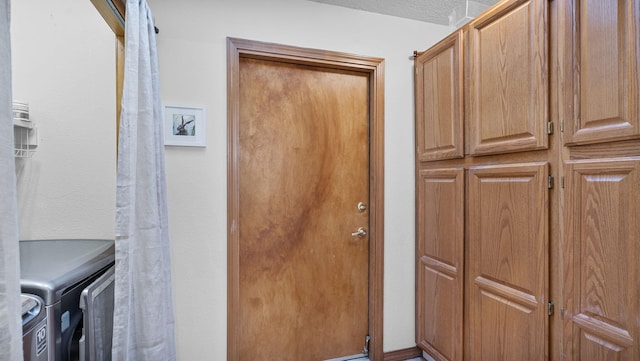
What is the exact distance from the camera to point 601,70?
1.10m

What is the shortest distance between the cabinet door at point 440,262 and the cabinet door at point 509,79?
0.30 m

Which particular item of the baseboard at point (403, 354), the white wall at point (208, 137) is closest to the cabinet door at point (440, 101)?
the white wall at point (208, 137)

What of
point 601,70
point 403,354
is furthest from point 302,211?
point 601,70

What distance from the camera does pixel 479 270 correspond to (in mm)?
1619

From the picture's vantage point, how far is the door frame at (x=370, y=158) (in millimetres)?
1815

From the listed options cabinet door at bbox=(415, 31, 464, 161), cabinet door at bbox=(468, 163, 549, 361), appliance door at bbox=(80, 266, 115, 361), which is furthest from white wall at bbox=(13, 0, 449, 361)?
cabinet door at bbox=(468, 163, 549, 361)

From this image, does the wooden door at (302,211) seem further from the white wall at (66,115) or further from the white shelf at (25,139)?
the white shelf at (25,139)

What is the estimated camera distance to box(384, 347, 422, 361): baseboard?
2115 millimetres

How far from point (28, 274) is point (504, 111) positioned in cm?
203

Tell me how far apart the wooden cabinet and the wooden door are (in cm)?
53

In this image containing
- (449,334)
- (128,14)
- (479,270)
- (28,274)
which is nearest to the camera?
(28,274)

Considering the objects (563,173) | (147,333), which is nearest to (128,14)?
(147,333)

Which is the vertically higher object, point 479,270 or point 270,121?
point 270,121

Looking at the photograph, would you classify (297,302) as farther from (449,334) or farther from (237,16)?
(237,16)
